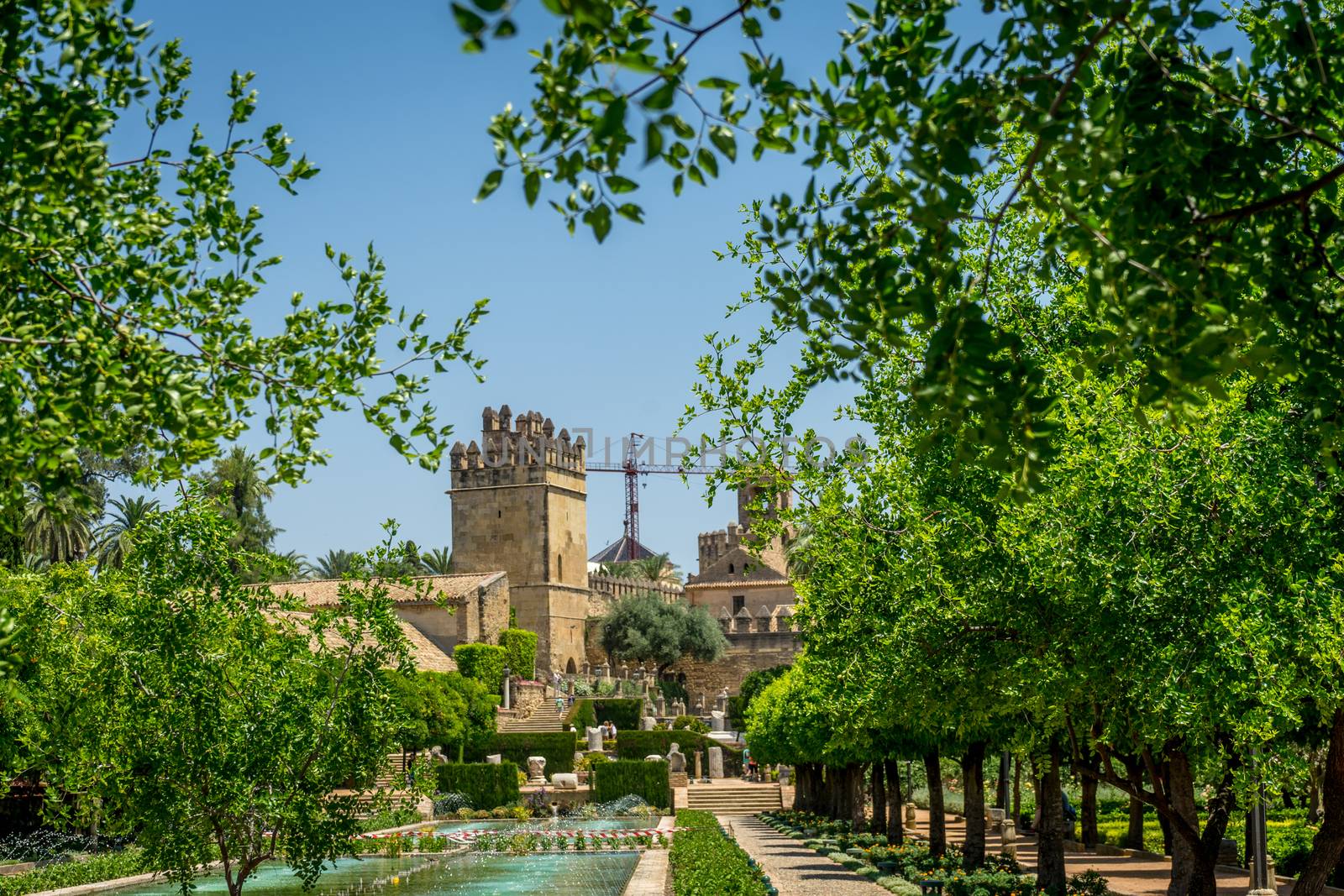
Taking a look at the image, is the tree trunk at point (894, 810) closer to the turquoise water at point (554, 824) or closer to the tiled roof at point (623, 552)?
the turquoise water at point (554, 824)

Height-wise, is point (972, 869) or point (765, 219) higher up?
point (765, 219)

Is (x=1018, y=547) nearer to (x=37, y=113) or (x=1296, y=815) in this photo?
(x=37, y=113)

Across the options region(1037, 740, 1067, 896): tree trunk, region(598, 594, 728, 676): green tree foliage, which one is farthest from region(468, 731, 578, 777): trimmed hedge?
region(1037, 740, 1067, 896): tree trunk

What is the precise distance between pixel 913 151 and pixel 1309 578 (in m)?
7.30

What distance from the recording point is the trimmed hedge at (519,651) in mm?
57062

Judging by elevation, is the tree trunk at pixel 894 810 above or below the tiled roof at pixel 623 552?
below

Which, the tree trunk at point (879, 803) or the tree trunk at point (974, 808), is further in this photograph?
the tree trunk at point (879, 803)

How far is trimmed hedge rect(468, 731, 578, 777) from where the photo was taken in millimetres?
46625

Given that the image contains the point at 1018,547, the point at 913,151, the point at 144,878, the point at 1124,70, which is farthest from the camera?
the point at 144,878

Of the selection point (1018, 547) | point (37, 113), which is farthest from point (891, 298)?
point (1018, 547)

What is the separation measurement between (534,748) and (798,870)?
2482cm

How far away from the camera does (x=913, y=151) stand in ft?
12.1

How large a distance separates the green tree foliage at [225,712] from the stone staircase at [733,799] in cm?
3230

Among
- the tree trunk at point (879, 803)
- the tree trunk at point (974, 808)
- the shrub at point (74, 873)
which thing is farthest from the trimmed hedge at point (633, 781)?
the tree trunk at point (974, 808)
